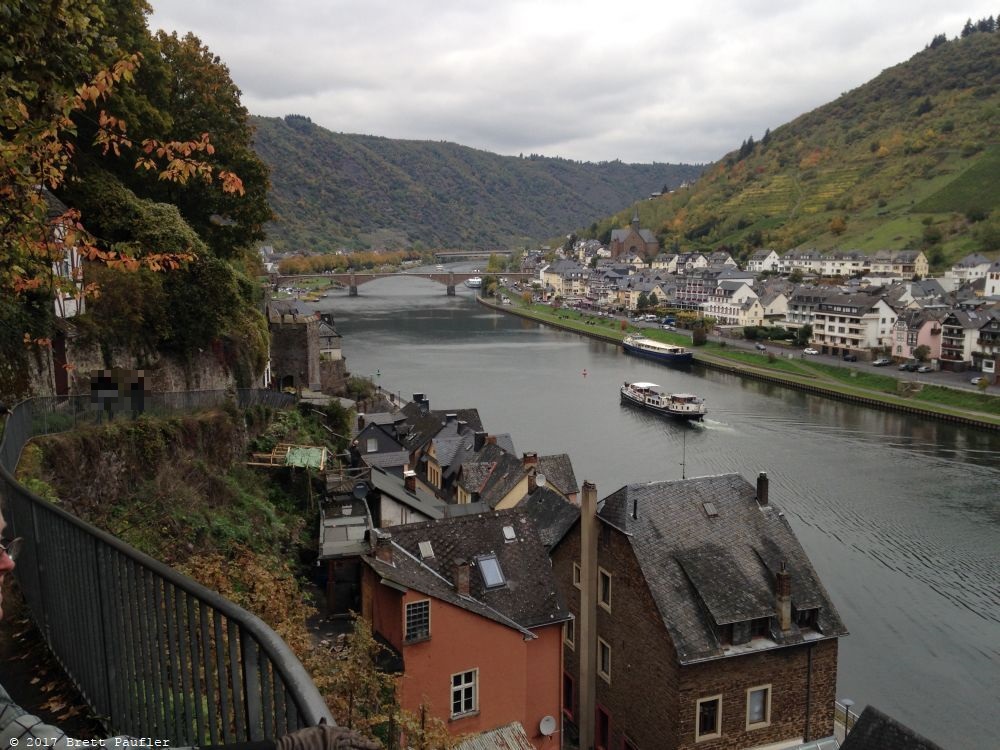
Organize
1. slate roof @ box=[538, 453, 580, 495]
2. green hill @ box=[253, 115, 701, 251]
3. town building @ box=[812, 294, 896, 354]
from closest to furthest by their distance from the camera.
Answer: slate roof @ box=[538, 453, 580, 495], town building @ box=[812, 294, 896, 354], green hill @ box=[253, 115, 701, 251]

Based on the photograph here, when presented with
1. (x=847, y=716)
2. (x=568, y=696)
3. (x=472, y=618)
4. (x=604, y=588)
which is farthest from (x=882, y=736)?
(x=568, y=696)

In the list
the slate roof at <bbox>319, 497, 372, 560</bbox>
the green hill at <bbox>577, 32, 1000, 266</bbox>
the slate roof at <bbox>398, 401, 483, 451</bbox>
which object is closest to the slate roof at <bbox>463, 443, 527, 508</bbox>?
the slate roof at <bbox>398, 401, 483, 451</bbox>

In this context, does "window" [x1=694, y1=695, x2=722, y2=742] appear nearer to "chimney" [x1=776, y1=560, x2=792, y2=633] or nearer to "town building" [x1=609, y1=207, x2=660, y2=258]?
"chimney" [x1=776, y1=560, x2=792, y2=633]

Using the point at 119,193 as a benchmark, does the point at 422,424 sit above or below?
below

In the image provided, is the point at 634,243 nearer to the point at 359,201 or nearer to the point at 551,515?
the point at 359,201

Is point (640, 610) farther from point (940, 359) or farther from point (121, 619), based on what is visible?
point (940, 359)

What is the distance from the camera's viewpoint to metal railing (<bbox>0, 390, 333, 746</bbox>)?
1.99m

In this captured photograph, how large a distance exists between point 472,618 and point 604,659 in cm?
277

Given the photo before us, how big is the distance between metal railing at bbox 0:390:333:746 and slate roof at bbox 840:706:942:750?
6.67m

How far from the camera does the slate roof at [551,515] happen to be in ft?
39.5

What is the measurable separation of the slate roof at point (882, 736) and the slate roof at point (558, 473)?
956 cm

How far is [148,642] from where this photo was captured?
2.65 metres

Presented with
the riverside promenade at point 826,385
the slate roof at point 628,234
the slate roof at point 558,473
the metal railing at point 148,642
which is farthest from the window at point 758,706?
the slate roof at point 628,234

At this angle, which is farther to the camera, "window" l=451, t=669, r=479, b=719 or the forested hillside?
"window" l=451, t=669, r=479, b=719
